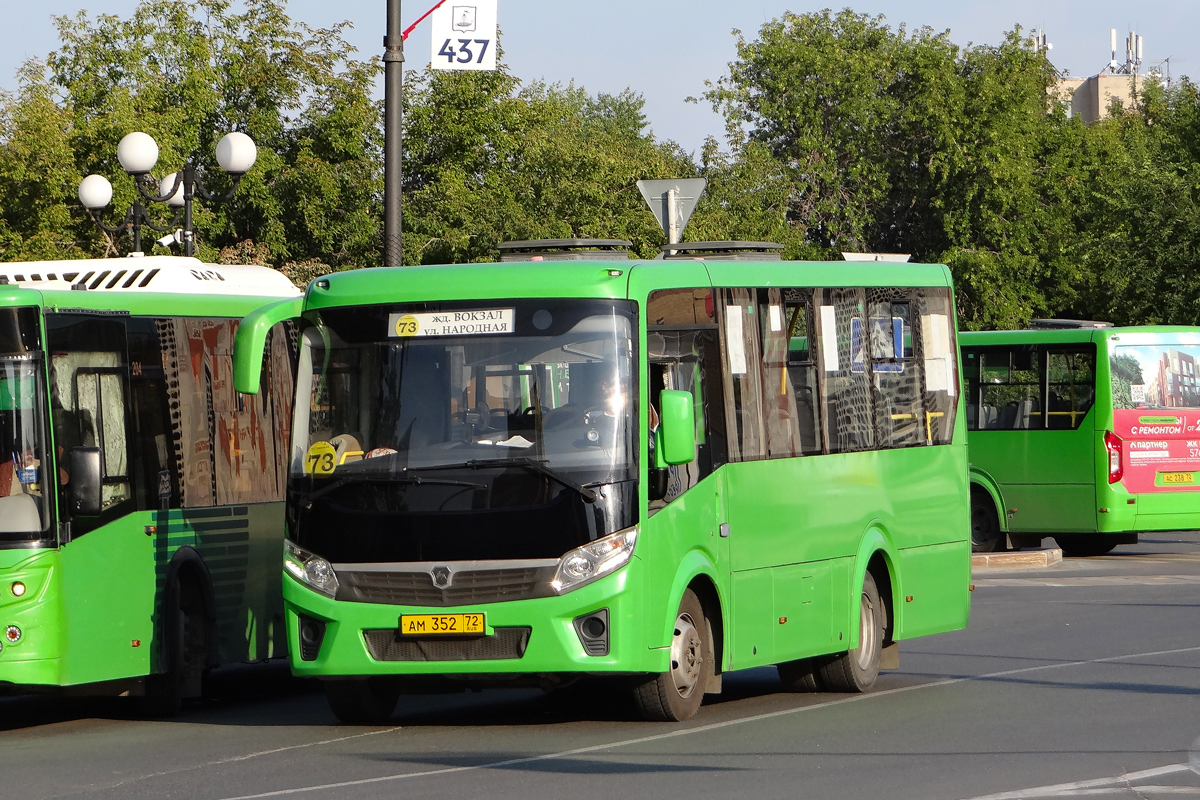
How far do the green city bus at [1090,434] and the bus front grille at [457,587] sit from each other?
630 inches

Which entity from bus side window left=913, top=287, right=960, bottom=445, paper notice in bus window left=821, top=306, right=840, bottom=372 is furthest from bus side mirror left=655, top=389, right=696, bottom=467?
bus side window left=913, top=287, right=960, bottom=445

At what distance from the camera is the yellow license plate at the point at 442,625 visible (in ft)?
33.2

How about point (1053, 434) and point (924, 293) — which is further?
point (1053, 434)

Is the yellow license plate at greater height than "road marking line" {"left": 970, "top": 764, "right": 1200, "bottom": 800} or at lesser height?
greater

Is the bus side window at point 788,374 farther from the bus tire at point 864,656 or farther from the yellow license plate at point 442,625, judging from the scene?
the yellow license plate at point 442,625

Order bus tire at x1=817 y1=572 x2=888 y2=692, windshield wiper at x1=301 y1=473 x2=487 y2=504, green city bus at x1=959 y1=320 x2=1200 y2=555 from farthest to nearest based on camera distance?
green city bus at x1=959 y1=320 x2=1200 y2=555 → bus tire at x1=817 y1=572 x2=888 y2=692 → windshield wiper at x1=301 y1=473 x2=487 y2=504

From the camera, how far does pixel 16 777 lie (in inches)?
372

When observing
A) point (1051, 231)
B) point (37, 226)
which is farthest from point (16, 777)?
point (1051, 231)

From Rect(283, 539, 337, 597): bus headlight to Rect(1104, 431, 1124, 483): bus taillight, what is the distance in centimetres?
1614

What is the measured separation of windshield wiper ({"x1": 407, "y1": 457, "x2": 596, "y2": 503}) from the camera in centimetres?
1012

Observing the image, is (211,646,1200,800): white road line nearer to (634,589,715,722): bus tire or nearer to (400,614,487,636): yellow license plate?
(634,589,715,722): bus tire

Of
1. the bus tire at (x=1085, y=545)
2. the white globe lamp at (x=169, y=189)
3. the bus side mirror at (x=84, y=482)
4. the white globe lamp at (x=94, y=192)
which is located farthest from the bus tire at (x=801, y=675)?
the bus tire at (x=1085, y=545)

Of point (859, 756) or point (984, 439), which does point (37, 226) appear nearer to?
point (984, 439)

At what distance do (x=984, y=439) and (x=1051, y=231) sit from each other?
138ft
